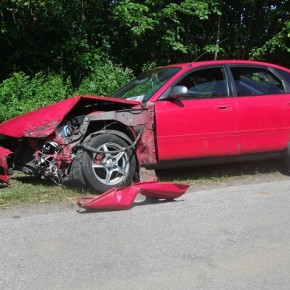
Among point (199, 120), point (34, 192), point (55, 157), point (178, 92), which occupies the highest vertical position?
point (178, 92)

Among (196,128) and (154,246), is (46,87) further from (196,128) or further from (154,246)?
(154,246)

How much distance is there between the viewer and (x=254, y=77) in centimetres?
765

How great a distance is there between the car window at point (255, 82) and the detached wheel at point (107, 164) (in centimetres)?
197

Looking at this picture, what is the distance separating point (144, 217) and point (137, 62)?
27.9 feet

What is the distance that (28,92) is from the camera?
11047mm

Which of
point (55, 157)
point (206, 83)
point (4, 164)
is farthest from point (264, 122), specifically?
point (4, 164)

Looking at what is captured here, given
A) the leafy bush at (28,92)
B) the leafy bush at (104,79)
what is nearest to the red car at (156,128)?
the leafy bush at (28,92)

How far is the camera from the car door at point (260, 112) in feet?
23.7

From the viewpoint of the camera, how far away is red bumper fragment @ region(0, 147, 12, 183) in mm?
6344

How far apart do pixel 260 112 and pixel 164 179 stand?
5.51 ft

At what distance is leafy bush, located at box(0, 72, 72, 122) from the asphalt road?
4854mm

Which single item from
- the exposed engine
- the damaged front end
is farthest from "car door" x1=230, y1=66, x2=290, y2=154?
the exposed engine

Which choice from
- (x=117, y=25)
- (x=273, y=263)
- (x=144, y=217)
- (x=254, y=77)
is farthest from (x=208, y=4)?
(x=273, y=263)

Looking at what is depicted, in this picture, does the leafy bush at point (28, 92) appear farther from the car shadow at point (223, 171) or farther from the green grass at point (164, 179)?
the car shadow at point (223, 171)
